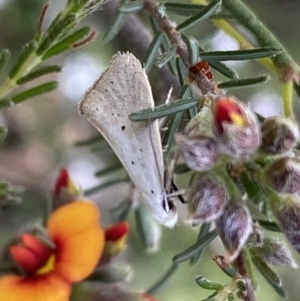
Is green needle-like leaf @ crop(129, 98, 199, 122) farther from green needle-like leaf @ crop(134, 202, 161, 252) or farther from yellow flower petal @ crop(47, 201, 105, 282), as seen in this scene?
green needle-like leaf @ crop(134, 202, 161, 252)

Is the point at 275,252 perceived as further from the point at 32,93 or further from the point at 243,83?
the point at 32,93

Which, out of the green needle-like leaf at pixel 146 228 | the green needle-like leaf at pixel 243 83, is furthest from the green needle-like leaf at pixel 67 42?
the green needle-like leaf at pixel 146 228

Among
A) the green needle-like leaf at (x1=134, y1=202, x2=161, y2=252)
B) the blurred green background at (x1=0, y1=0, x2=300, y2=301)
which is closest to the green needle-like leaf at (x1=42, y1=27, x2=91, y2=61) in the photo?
the green needle-like leaf at (x1=134, y1=202, x2=161, y2=252)

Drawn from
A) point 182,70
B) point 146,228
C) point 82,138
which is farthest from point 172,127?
point 82,138

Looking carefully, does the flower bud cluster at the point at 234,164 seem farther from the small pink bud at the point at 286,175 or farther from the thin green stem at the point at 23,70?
the thin green stem at the point at 23,70

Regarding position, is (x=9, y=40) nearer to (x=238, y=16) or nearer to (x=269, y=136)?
(x=238, y=16)

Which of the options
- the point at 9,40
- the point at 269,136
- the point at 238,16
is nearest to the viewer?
the point at 269,136

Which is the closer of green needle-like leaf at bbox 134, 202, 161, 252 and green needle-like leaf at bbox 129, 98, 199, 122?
green needle-like leaf at bbox 129, 98, 199, 122

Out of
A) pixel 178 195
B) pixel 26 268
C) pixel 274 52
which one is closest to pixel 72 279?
pixel 26 268
